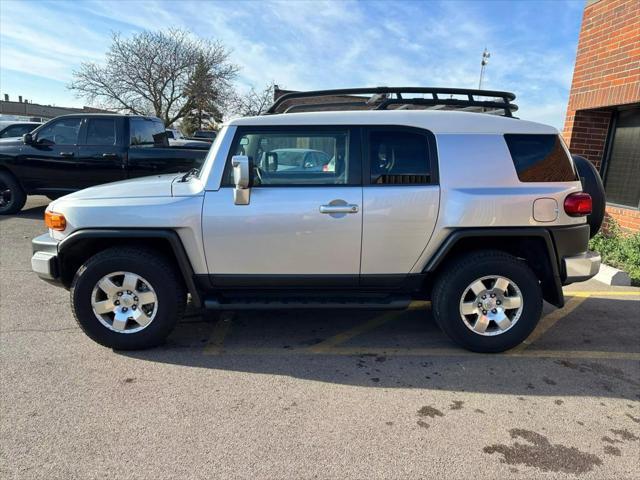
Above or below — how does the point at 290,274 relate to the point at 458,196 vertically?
below

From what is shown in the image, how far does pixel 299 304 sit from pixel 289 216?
28.2 inches

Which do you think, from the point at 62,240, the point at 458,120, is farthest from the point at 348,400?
the point at 62,240

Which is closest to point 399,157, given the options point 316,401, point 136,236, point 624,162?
point 316,401

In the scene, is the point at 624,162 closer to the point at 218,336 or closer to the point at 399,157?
the point at 399,157

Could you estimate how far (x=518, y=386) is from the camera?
3.15m

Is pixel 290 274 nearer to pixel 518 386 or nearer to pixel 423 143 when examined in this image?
pixel 423 143

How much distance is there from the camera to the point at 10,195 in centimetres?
862

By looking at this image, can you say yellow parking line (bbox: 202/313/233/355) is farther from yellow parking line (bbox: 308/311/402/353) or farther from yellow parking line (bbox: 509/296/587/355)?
yellow parking line (bbox: 509/296/587/355)

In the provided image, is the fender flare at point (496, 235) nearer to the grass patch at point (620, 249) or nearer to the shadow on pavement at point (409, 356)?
the shadow on pavement at point (409, 356)

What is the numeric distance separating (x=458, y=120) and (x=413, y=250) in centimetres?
109

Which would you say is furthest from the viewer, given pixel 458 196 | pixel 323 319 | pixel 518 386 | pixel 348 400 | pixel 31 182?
pixel 31 182

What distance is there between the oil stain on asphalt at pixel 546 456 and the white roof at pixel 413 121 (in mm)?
2229

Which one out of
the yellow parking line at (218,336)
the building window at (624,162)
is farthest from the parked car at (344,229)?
the building window at (624,162)

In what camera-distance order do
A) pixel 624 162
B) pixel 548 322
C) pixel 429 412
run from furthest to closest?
1. pixel 624 162
2. pixel 548 322
3. pixel 429 412
